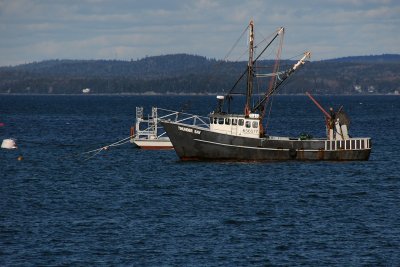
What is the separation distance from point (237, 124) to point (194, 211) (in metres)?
24.1

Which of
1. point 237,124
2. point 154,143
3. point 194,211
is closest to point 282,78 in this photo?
point 237,124

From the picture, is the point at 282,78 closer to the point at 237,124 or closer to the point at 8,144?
the point at 237,124

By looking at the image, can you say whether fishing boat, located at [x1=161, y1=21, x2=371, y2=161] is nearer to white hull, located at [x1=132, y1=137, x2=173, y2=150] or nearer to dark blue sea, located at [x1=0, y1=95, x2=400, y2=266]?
dark blue sea, located at [x1=0, y1=95, x2=400, y2=266]

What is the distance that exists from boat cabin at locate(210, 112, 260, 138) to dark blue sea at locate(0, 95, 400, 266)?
2823 millimetres

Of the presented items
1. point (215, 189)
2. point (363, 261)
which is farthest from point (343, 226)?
point (215, 189)

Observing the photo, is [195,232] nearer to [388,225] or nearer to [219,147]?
[388,225]

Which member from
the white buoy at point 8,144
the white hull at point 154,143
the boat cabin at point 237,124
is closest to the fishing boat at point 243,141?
the boat cabin at point 237,124

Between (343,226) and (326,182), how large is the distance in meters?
Answer: 19.5

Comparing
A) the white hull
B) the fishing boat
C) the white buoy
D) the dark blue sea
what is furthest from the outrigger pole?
the white buoy

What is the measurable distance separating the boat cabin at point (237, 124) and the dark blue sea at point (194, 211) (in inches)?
111

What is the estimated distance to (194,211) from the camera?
6150 centimetres

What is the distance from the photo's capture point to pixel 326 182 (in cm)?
7588

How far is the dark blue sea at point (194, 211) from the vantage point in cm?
4906

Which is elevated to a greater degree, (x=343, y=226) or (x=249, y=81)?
(x=249, y=81)
